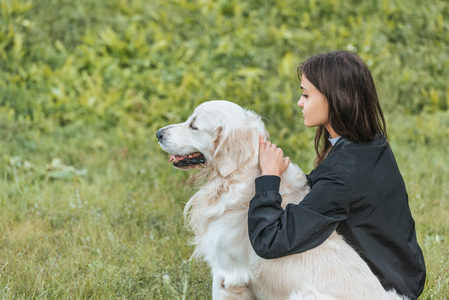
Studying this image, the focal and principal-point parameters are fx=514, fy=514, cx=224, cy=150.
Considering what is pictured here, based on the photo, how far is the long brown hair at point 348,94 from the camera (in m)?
2.63

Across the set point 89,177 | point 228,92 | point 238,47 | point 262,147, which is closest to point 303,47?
point 238,47

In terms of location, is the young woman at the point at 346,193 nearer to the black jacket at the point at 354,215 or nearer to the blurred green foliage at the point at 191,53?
the black jacket at the point at 354,215

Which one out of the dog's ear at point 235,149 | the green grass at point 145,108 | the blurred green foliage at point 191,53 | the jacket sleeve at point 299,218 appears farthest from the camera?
the blurred green foliage at point 191,53

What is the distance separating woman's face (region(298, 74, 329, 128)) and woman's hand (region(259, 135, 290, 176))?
242 millimetres

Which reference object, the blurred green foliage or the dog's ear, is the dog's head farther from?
the blurred green foliage

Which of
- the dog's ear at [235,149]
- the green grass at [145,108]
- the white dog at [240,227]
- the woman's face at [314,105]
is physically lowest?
the green grass at [145,108]

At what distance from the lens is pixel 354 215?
262 cm

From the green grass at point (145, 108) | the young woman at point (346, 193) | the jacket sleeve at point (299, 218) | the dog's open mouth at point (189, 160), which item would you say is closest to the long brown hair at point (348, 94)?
the young woman at point (346, 193)

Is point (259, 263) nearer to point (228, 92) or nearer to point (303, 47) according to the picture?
point (228, 92)

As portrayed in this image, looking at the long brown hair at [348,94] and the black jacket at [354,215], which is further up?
the long brown hair at [348,94]

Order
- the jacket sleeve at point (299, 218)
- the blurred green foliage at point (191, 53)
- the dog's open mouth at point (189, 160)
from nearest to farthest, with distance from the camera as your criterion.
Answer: the jacket sleeve at point (299, 218) → the dog's open mouth at point (189, 160) → the blurred green foliage at point (191, 53)

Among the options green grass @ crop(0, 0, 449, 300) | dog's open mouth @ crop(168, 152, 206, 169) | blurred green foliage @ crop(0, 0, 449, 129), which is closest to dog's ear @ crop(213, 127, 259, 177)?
dog's open mouth @ crop(168, 152, 206, 169)

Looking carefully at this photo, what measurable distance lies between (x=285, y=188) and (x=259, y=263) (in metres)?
0.43

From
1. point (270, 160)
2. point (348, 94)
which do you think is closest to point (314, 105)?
point (348, 94)
